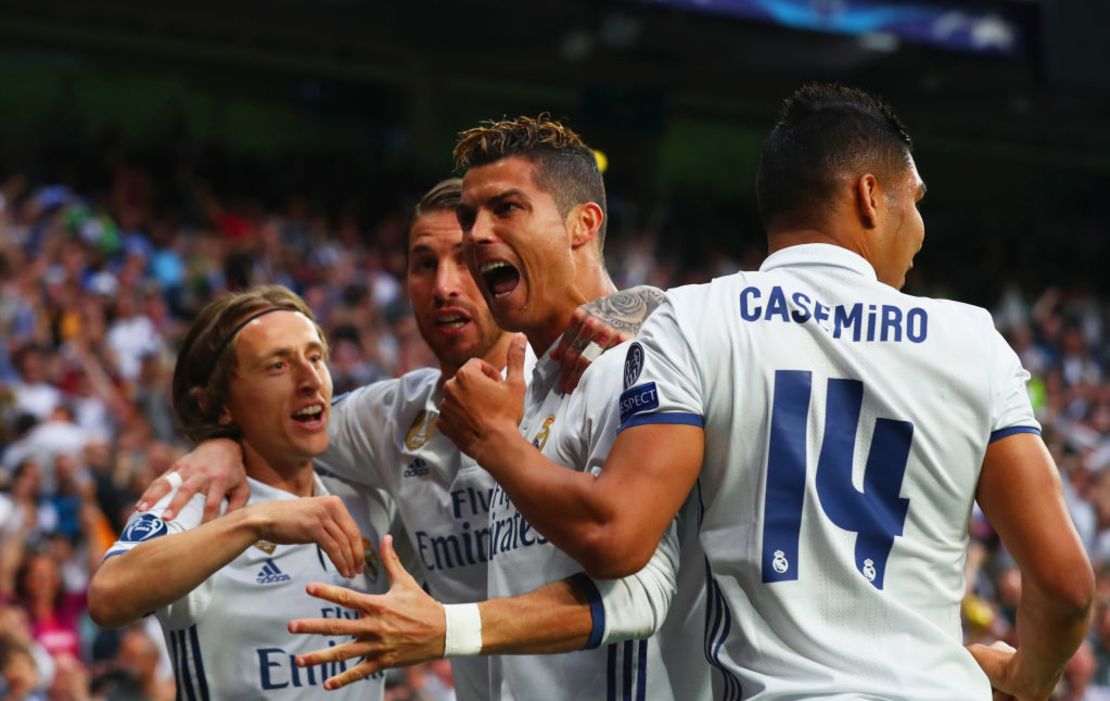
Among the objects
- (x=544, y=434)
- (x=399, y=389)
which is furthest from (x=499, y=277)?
(x=399, y=389)

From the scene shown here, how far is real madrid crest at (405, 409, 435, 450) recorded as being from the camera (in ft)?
14.3

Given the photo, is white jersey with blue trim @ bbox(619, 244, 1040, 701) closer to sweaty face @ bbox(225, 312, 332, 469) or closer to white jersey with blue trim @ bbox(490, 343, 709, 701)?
white jersey with blue trim @ bbox(490, 343, 709, 701)

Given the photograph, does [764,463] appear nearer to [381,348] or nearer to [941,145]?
[381,348]

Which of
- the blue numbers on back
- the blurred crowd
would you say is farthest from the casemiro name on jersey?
the blurred crowd

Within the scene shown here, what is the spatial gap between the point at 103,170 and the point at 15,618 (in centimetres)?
892

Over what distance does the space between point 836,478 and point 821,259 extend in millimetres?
459

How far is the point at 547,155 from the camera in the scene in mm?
3678

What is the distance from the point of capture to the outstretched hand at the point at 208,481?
12.3ft

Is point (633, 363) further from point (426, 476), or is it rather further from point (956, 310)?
point (426, 476)

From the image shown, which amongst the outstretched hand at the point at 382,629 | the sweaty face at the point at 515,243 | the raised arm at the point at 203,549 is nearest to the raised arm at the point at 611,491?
the outstretched hand at the point at 382,629

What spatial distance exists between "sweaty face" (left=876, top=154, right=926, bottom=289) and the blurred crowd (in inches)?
171

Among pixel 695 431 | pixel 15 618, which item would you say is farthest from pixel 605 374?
pixel 15 618

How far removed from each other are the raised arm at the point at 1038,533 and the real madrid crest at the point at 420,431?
6.26 feet

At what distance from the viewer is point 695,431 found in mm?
2809
